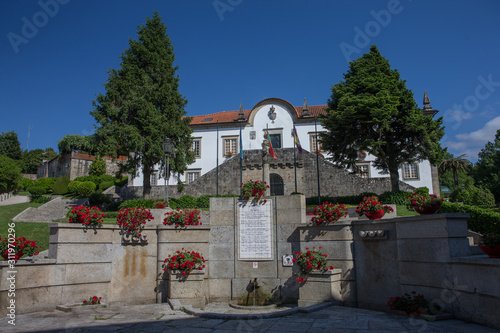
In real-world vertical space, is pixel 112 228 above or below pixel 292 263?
above

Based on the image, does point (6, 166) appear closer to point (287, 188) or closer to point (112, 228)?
point (287, 188)

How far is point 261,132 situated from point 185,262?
28.5m

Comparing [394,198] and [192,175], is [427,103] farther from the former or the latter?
[192,175]

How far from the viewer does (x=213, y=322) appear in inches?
304

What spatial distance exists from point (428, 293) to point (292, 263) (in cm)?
391

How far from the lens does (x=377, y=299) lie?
344 inches

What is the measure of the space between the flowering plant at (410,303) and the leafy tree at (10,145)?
6937 cm

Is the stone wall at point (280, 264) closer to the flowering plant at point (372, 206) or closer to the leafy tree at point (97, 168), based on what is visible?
the flowering plant at point (372, 206)

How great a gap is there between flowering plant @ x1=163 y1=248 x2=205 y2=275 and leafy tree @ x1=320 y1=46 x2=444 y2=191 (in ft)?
52.9

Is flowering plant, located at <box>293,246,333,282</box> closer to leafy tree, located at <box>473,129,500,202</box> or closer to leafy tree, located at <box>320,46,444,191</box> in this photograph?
leafy tree, located at <box>320,46,444,191</box>

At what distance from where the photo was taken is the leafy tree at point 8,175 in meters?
30.2

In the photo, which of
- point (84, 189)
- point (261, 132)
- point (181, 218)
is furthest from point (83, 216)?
point (261, 132)

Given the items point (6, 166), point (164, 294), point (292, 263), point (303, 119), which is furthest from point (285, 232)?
point (6, 166)

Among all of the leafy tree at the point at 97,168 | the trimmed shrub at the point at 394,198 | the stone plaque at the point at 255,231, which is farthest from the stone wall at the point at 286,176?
the leafy tree at the point at 97,168
